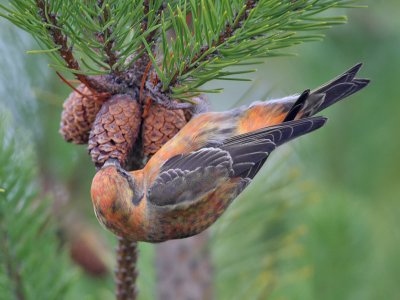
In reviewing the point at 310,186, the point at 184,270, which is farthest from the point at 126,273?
the point at 310,186

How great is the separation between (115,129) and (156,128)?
0.45 feet

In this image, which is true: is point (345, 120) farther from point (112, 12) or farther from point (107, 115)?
point (112, 12)

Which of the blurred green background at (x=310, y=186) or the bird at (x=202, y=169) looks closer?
the bird at (x=202, y=169)

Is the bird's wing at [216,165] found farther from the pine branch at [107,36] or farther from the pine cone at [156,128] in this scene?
the pine branch at [107,36]

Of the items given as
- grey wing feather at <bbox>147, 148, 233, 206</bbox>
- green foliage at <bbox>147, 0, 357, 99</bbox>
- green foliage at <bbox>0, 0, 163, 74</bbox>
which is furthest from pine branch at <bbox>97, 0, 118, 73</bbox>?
grey wing feather at <bbox>147, 148, 233, 206</bbox>

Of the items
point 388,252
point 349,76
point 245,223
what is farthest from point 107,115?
point 388,252

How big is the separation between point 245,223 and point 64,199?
0.64m

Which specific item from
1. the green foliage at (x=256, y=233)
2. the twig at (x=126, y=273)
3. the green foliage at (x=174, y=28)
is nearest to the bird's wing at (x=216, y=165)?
the green foliage at (x=256, y=233)

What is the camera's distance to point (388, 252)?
268 cm

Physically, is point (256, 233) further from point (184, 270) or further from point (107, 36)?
point (107, 36)

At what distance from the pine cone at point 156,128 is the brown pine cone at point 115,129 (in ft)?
0.14

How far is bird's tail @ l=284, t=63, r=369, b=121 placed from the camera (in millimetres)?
2211

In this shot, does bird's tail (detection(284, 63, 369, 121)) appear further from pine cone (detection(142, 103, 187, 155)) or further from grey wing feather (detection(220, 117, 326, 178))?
pine cone (detection(142, 103, 187, 155))

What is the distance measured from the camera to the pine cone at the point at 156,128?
1.73m
